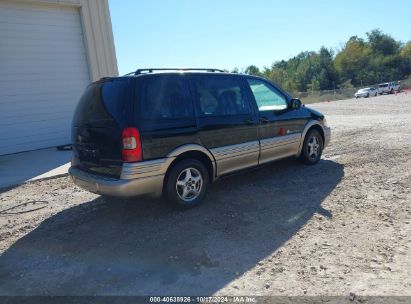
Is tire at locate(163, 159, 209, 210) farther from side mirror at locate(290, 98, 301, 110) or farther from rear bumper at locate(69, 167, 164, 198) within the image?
side mirror at locate(290, 98, 301, 110)

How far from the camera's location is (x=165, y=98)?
4465 millimetres

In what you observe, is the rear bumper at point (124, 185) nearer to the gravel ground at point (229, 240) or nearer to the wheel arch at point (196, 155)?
the wheel arch at point (196, 155)

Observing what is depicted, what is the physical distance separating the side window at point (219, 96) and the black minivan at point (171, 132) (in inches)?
0.6

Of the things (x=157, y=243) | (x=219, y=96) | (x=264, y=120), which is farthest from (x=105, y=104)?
(x=264, y=120)

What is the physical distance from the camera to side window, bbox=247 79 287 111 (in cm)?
566

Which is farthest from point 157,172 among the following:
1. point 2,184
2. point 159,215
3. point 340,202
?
point 2,184

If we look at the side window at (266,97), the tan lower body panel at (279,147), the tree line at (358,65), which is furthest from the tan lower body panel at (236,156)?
the tree line at (358,65)

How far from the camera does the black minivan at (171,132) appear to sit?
4172 millimetres

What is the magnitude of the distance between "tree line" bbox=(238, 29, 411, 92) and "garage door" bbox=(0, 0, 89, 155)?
215ft

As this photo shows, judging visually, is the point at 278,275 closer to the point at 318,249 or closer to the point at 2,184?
the point at 318,249

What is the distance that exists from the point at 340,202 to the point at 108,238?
9.71ft

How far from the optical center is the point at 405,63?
68.1m

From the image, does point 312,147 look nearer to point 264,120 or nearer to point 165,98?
point 264,120

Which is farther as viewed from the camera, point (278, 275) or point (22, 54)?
point (22, 54)
